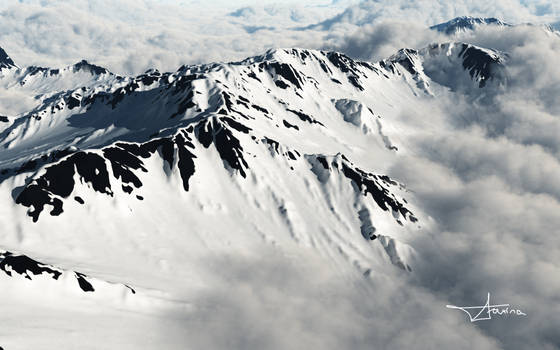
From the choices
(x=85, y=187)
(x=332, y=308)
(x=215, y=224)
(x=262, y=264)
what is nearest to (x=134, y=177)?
(x=85, y=187)

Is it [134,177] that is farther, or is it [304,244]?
[304,244]

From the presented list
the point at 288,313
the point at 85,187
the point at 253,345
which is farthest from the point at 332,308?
the point at 85,187

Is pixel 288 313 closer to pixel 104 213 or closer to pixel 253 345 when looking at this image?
pixel 253 345

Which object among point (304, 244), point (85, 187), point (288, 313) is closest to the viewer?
point (85, 187)

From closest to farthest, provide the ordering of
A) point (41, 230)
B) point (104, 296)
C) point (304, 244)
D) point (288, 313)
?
1. point (104, 296)
2. point (41, 230)
3. point (288, 313)
4. point (304, 244)

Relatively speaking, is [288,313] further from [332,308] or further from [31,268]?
[31,268]

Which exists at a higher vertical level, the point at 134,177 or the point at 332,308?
the point at 134,177

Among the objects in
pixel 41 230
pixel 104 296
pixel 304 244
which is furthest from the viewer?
pixel 304 244

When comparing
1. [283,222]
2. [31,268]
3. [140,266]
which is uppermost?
[283,222]

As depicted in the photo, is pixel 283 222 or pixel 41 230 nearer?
pixel 41 230
